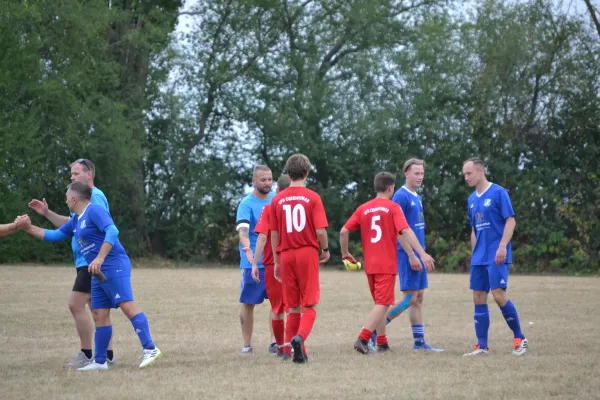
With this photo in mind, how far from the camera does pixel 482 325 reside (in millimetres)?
9977

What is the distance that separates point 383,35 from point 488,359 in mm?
29439

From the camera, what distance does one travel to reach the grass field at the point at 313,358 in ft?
24.3

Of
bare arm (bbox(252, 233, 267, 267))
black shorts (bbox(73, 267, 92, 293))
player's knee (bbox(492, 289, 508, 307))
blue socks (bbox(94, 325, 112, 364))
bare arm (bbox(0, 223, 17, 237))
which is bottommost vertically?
blue socks (bbox(94, 325, 112, 364))

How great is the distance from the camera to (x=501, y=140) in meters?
34.1

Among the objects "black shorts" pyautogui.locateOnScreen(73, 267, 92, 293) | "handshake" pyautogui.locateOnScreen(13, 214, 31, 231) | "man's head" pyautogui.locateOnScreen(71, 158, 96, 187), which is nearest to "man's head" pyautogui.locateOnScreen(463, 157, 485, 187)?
"man's head" pyautogui.locateOnScreen(71, 158, 96, 187)

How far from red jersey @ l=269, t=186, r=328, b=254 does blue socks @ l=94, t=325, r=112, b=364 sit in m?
1.83

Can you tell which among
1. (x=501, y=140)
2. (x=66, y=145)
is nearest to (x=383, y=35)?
(x=501, y=140)

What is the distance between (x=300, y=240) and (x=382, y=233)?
115 centimetres

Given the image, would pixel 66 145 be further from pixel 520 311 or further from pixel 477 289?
pixel 477 289

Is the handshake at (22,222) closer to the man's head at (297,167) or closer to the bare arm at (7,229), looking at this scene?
the bare arm at (7,229)

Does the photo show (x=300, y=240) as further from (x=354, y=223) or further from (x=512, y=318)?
(x=512, y=318)

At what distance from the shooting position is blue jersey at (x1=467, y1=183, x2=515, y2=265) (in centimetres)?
995

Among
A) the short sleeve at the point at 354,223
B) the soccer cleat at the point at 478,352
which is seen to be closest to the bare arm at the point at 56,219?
the short sleeve at the point at 354,223

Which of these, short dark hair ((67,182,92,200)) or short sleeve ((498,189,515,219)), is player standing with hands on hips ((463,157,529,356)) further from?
short dark hair ((67,182,92,200))
